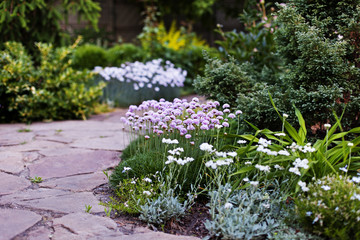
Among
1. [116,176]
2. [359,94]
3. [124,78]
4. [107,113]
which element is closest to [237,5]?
[124,78]

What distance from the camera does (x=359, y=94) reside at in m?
3.22

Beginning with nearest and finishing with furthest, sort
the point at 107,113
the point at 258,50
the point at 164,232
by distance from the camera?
the point at 164,232 < the point at 258,50 < the point at 107,113

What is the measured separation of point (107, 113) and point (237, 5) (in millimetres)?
6761

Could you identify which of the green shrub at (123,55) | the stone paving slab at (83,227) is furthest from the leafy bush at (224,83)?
the green shrub at (123,55)

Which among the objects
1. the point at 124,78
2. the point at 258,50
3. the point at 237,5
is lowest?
the point at 124,78

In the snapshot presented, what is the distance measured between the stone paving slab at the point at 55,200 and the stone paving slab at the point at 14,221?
0.13 m

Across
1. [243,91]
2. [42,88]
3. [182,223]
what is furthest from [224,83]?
[42,88]

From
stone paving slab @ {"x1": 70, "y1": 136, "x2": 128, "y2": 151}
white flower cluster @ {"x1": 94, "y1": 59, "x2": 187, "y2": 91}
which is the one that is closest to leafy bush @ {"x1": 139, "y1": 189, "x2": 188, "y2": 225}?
stone paving slab @ {"x1": 70, "y1": 136, "x2": 128, "y2": 151}

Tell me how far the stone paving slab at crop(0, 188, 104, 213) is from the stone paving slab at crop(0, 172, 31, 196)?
0.09m

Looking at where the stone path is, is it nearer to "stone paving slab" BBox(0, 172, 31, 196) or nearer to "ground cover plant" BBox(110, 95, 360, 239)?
"stone paving slab" BBox(0, 172, 31, 196)

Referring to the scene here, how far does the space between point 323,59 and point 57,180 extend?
2403 mm

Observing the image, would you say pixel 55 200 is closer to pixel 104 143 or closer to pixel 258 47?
pixel 104 143

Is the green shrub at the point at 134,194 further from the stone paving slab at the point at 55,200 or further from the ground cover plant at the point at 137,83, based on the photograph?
the ground cover plant at the point at 137,83

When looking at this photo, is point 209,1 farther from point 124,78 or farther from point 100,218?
point 100,218
